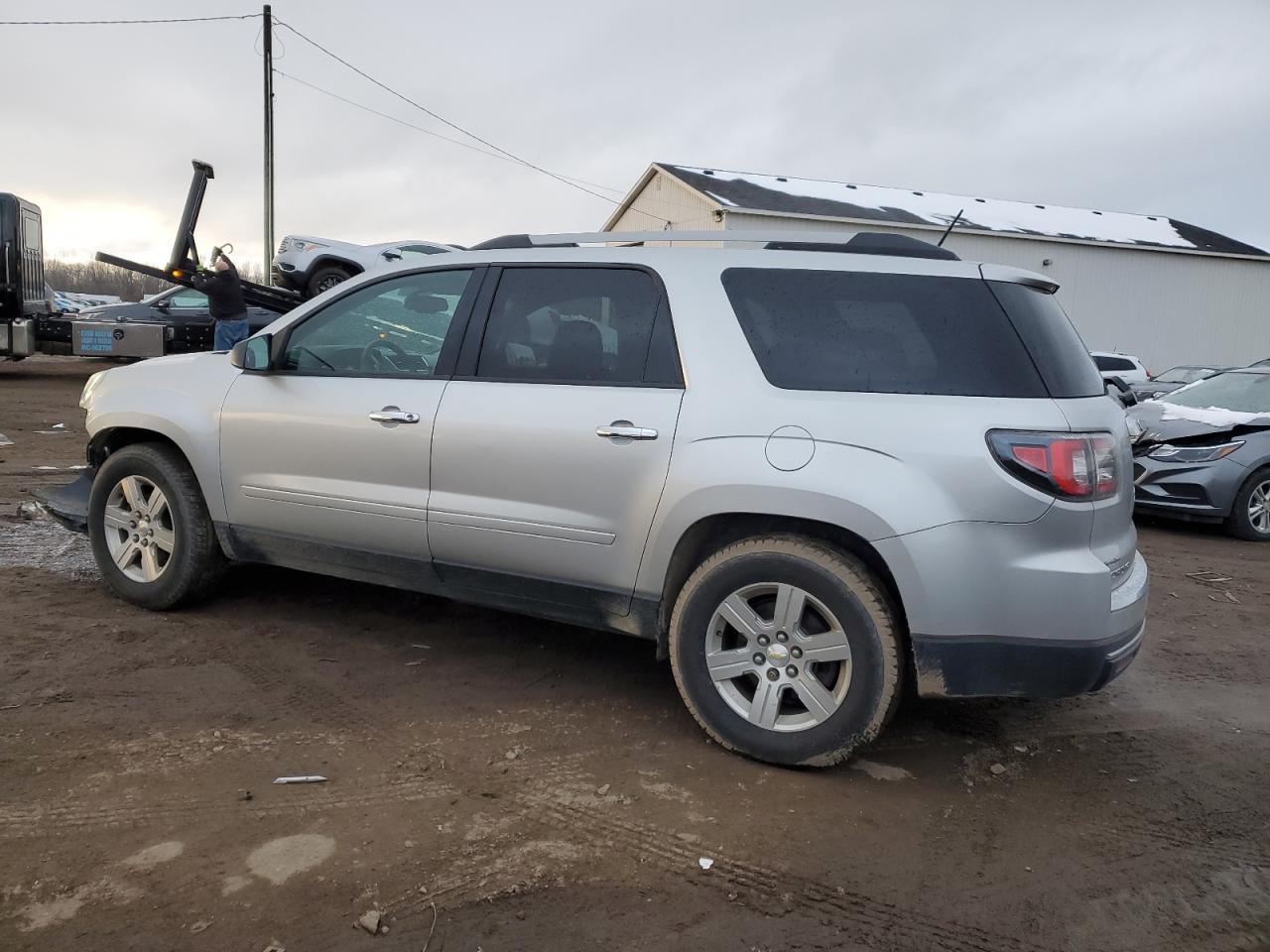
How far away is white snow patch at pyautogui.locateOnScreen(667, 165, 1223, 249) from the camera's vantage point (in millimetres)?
28234

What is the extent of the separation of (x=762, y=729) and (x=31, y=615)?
11.7ft

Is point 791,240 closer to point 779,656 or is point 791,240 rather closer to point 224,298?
point 779,656

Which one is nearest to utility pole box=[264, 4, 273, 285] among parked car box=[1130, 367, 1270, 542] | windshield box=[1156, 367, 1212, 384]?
parked car box=[1130, 367, 1270, 542]

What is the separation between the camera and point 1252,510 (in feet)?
27.0

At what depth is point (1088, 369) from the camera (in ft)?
11.6

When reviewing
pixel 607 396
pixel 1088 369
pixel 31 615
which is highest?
pixel 1088 369

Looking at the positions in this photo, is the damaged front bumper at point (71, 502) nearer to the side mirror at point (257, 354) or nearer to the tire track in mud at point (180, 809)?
the side mirror at point (257, 354)

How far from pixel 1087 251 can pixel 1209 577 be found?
25.2m

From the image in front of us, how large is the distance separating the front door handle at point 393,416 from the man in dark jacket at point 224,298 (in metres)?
→ 7.59

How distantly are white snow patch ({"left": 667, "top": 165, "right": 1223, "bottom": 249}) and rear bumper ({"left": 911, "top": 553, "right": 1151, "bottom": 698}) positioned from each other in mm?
23604

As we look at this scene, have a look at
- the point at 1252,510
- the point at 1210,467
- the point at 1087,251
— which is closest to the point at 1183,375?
the point at 1087,251

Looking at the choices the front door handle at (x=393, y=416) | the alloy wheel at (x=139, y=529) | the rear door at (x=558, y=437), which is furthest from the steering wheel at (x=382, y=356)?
the alloy wheel at (x=139, y=529)

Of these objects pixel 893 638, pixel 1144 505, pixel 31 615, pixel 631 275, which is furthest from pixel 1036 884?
pixel 1144 505

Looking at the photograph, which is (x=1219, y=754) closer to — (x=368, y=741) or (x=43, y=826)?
(x=368, y=741)
